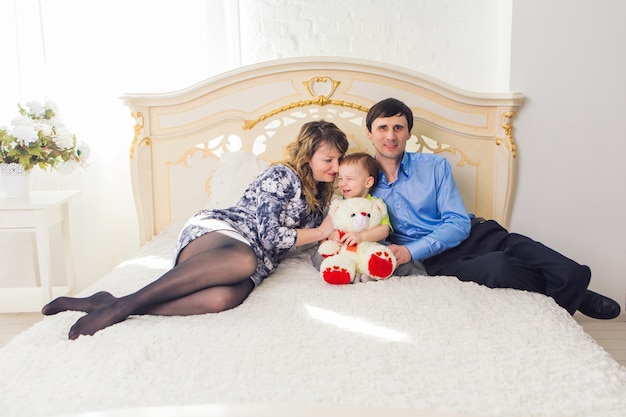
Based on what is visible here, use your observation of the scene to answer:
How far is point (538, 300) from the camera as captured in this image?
1.92 meters

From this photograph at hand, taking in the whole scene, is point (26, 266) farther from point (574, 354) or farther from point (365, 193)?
point (574, 354)

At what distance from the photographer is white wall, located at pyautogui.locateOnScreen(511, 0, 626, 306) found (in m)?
2.69

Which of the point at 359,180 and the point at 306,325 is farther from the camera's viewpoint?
the point at 359,180

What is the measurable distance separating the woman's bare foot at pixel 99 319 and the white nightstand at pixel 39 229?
3.59 feet

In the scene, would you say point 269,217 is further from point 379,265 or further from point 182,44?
point 182,44

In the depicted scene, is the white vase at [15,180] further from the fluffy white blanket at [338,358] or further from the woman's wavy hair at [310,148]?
the woman's wavy hair at [310,148]

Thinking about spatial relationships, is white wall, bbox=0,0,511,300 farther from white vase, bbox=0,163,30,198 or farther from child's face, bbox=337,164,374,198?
child's face, bbox=337,164,374,198

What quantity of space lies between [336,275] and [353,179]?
1.33 feet

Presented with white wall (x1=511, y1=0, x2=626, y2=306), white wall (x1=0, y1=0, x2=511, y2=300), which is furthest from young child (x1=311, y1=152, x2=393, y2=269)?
white wall (x1=0, y1=0, x2=511, y2=300)

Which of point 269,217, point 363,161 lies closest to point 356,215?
point 363,161

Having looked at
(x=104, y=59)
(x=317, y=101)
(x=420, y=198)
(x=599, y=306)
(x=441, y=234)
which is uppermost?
(x=104, y=59)

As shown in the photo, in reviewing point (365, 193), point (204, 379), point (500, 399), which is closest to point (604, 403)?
point (500, 399)

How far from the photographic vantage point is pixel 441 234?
2260 mm

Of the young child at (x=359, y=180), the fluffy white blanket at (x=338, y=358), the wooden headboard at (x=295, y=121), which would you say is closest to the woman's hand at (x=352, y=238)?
the young child at (x=359, y=180)
